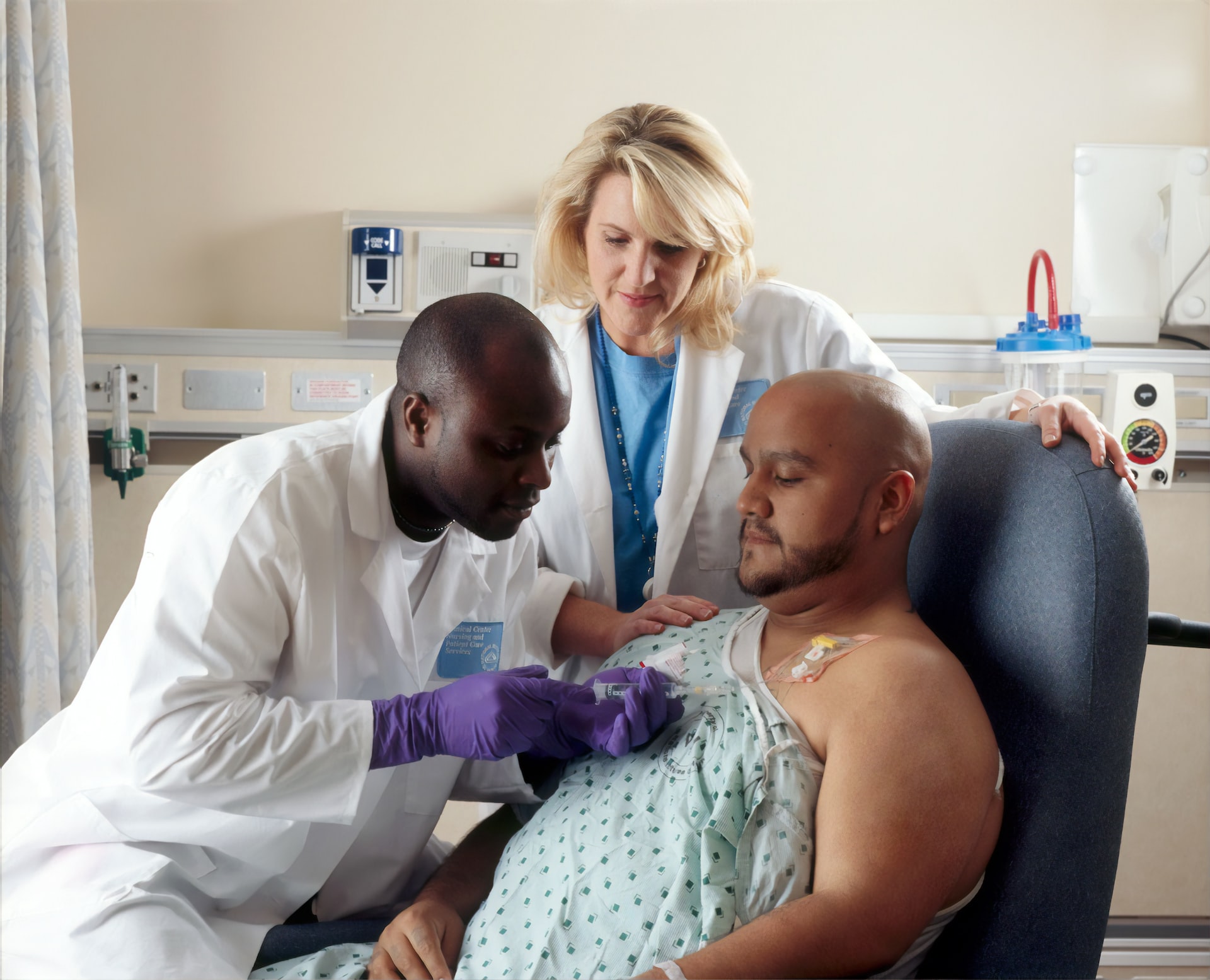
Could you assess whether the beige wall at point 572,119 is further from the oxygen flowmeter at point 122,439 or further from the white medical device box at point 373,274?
the oxygen flowmeter at point 122,439

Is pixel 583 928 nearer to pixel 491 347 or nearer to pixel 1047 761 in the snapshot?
pixel 1047 761

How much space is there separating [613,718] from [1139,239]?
7.60 ft

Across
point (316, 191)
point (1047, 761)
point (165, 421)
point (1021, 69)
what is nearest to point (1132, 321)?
point (1021, 69)

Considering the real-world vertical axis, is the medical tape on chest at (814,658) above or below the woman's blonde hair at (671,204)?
below

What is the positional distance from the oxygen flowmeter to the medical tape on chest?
1876 millimetres

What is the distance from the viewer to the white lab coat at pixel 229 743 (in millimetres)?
1073

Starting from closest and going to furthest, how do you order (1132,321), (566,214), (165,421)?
(566,214), (165,421), (1132,321)

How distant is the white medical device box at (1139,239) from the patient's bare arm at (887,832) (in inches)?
80.3

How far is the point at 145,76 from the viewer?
100 inches

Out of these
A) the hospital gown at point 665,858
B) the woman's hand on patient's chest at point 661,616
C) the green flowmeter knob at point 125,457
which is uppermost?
the green flowmeter knob at point 125,457

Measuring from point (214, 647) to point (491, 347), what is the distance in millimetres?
471

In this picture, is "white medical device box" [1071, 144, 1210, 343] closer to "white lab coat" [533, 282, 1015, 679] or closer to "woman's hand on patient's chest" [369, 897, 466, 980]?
"white lab coat" [533, 282, 1015, 679]

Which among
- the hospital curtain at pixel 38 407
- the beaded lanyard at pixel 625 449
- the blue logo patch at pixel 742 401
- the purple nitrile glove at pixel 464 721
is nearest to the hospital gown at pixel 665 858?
the purple nitrile glove at pixel 464 721

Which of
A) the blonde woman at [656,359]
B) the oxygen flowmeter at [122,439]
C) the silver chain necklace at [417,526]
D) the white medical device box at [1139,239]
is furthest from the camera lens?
the white medical device box at [1139,239]
